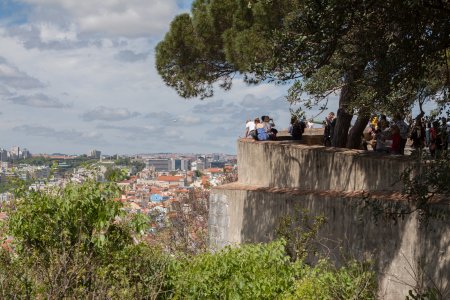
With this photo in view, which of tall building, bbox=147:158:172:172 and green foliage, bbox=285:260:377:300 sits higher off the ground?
→ tall building, bbox=147:158:172:172

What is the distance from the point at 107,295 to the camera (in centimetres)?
936

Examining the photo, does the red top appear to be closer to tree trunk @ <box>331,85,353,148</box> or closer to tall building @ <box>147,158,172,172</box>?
tree trunk @ <box>331,85,353,148</box>

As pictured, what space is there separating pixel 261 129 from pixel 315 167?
3037 millimetres

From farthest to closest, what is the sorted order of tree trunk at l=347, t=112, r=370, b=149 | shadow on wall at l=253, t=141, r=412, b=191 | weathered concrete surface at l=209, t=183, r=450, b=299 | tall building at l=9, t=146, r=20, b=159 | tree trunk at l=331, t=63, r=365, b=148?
tall building at l=9, t=146, r=20, b=159 < tree trunk at l=347, t=112, r=370, b=149 < shadow on wall at l=253, t=141, r=412, b=191 < tree trunk at l=331, t=63, r=365, b=148 < weathered concrete surface at l=209, t=183, r=450, b=299

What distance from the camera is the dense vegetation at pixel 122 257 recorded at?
34.0 feet

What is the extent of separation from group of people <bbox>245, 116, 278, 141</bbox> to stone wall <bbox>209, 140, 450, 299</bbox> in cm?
32

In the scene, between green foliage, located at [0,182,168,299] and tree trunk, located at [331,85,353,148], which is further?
tree trunk, located at [331,85,353,148]

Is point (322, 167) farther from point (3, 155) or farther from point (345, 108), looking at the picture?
point (3, 155)

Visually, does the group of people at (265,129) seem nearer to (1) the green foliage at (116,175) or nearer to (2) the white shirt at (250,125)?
(2) the white shirt at (250,125)

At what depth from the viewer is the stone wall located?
35.4ft

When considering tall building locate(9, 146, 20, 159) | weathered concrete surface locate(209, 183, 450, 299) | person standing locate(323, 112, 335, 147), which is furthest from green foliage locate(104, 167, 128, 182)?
tall building locate(9, 146, 20, 159)

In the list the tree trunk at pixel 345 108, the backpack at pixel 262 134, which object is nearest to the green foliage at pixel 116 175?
the tree trunk at pixel 345 108

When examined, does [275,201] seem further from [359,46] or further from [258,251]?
[359,46]

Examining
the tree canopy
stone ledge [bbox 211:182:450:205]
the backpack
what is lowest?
stone ledge [bbox 211:182:450:205]
